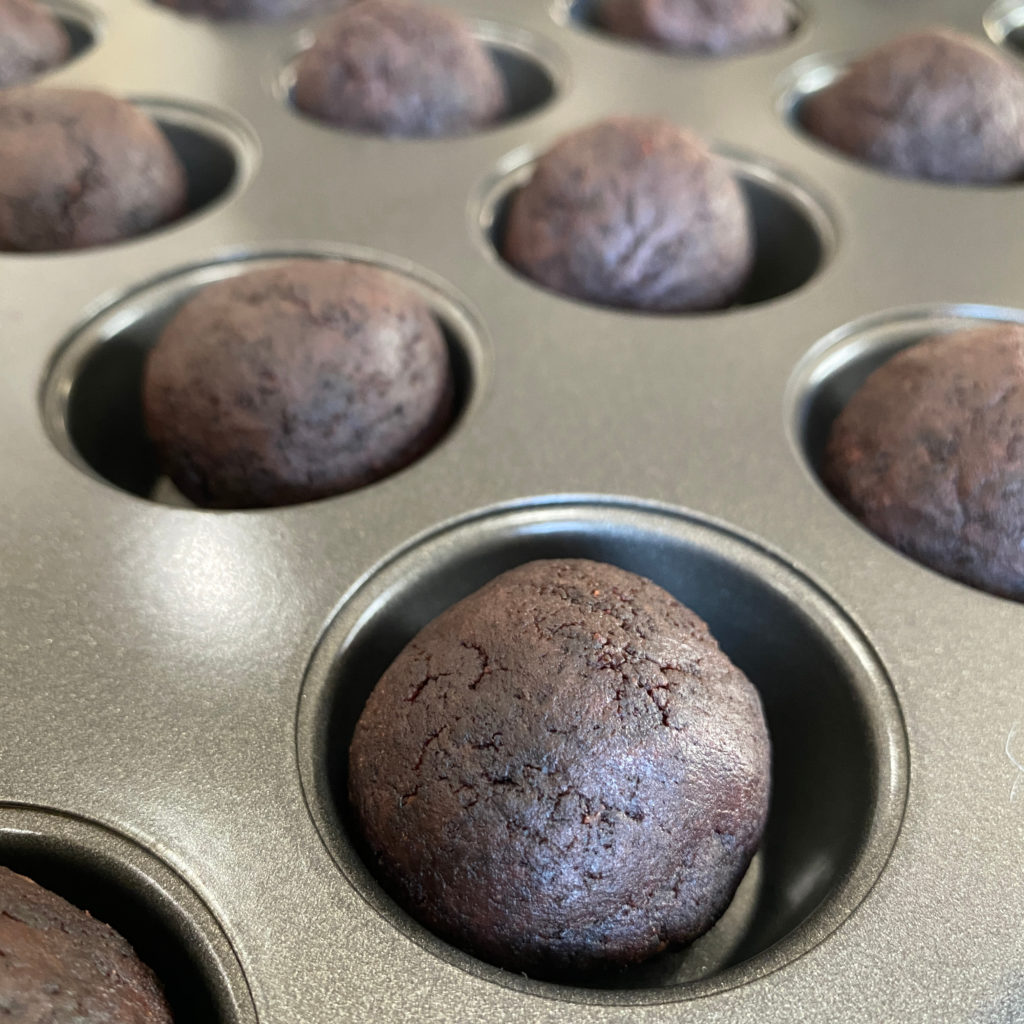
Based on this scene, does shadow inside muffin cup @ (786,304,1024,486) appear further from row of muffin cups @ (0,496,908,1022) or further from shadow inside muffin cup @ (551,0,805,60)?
shadow inside muffin cup @ (551,0,805,60)

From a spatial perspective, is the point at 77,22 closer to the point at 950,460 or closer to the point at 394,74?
the point at 394,74

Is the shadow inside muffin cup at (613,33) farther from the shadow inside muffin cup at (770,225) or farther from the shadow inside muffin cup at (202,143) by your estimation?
the shadow inside muffin cup at (202,143)

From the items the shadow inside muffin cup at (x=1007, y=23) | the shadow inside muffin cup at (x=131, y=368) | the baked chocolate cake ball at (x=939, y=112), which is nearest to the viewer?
the shadow inside muffin cup at (x=131, y=368)

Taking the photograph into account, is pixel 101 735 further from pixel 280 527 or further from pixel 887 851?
pixel 887 851

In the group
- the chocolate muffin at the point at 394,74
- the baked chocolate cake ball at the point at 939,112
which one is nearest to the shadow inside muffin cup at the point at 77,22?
the chocolate muffin at the point at 394,74

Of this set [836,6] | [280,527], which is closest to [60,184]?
[280,527]

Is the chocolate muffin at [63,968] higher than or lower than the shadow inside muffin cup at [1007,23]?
lower

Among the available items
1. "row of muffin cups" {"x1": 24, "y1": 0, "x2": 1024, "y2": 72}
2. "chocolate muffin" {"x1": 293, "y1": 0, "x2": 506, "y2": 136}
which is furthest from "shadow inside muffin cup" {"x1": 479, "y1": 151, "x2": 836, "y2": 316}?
"row of muffin cups" {"x1": 24, "y1": 0, "x2": 1024, "y2": 72}
